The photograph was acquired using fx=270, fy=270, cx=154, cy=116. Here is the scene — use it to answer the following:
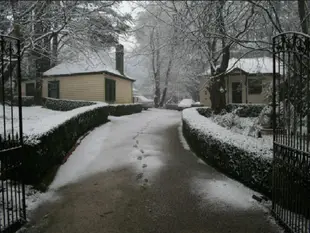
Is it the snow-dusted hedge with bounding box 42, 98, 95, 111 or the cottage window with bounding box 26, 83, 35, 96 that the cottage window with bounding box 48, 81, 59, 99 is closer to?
the snow-dusted hedge with bounding box 42, 98, 95, 111

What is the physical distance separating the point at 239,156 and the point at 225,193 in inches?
33.0

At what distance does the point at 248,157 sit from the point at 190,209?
1.56m

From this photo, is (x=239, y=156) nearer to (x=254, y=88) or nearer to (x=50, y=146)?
(x=50, y=146)

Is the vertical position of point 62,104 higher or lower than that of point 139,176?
higher

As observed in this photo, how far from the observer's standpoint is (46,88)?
24.8 metres

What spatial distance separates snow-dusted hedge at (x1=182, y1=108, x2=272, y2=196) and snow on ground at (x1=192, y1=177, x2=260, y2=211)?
0.20 m

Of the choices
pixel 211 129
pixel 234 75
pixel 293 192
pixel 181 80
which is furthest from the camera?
pixel 181 80

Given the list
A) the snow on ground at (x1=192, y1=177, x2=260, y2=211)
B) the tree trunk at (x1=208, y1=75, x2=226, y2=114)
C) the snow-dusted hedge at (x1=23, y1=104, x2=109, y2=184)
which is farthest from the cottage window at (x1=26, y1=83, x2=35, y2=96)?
the snow on ground at (x1=192, y1=177, x2=260, y2=211)

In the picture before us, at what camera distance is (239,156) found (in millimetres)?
5805

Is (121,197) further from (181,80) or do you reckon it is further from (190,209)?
(181,80)

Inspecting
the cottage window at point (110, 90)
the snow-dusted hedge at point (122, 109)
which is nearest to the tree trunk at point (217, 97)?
the snow-dusted hedge at point (122, 109)

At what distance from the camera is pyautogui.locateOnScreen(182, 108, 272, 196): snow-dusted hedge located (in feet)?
16.8

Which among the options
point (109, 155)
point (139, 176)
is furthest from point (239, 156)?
point (109, 155)

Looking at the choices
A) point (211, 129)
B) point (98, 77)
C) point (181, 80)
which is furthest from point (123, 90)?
point (211, 129)
